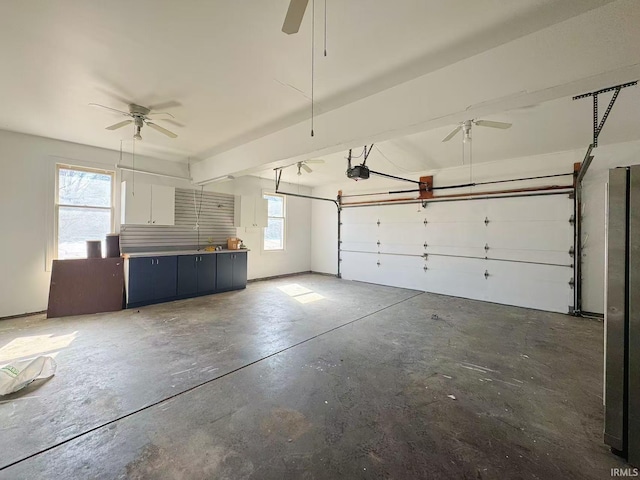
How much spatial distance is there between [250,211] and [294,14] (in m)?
6.03

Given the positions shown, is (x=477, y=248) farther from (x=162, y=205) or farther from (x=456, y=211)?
(x=162, y=205)

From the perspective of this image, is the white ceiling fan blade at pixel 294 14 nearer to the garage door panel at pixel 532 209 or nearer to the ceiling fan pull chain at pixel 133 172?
the ceiling fan pull chain at pixel 133 172

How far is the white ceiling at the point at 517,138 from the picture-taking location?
346cm

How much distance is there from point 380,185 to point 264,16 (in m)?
6.05

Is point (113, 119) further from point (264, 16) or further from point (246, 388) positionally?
point (246, 388)

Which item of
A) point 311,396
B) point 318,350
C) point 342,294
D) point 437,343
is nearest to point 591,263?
point 437,343

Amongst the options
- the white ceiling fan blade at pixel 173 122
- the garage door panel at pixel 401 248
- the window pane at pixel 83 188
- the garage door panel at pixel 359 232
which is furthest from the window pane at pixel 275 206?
the white ceiling fan blade at pixel 173 122

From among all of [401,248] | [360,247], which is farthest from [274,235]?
[401,248]

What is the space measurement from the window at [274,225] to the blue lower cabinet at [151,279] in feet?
9.70

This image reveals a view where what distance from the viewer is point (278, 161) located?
13.6 ft

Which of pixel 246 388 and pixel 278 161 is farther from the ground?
pixel 278 161

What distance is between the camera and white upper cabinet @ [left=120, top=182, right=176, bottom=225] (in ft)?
16.9

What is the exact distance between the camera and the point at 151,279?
529 cm

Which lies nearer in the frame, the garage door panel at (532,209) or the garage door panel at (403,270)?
the garage door panel at (532,209)
